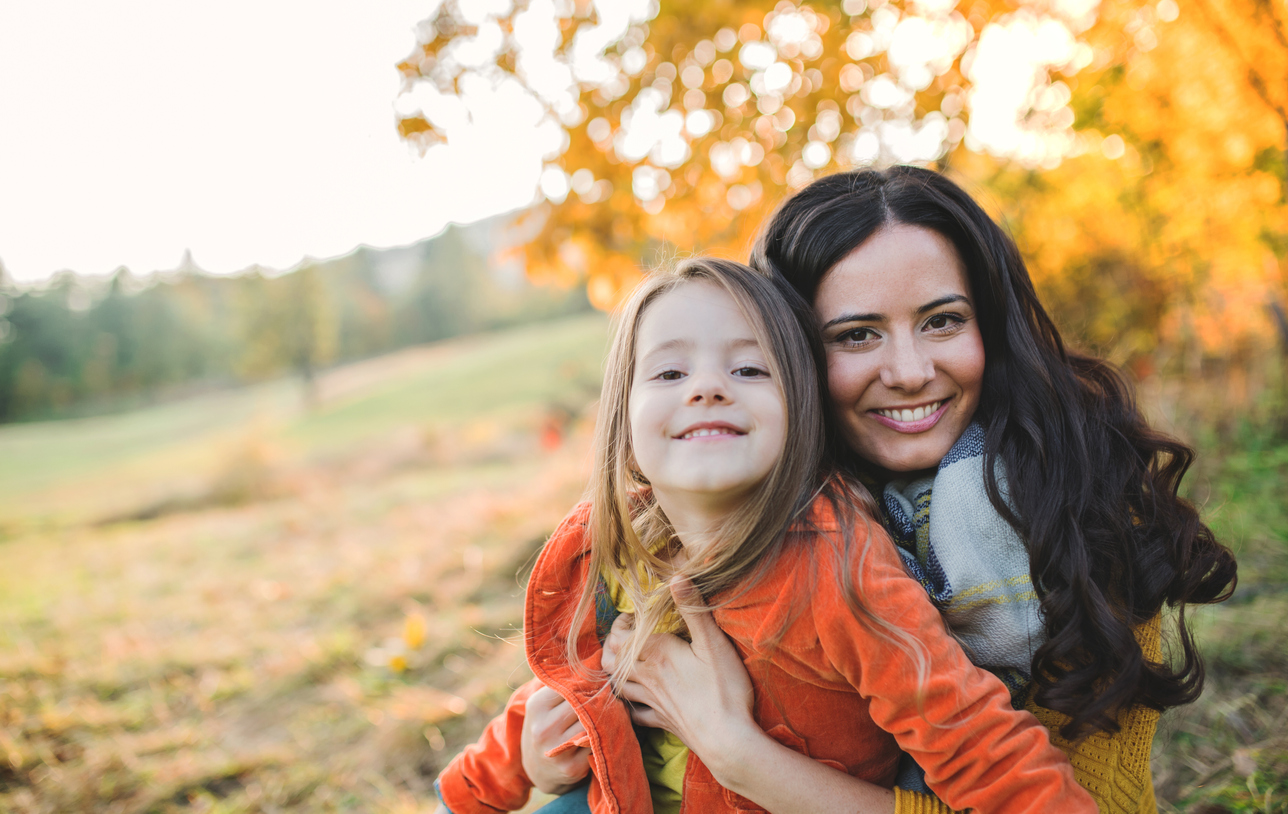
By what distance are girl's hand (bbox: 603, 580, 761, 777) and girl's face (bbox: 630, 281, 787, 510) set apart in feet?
0.84

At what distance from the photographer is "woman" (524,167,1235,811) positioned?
1.36m

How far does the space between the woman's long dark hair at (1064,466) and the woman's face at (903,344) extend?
56 millimetres

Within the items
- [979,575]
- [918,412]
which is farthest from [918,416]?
[979,575]

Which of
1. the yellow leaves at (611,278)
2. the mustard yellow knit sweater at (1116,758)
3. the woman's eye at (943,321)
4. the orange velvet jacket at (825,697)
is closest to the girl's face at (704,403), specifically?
the orange velvet jacket at (825,697)

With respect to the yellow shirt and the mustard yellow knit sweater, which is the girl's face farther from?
the mustard yellow knit sweater

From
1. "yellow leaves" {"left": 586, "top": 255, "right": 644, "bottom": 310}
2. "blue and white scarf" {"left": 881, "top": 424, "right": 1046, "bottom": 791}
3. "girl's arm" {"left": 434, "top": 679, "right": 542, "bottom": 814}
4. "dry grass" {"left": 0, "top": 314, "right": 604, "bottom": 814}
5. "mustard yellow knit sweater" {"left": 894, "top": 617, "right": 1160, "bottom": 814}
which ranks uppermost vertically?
"yellow leaves" {"left": 586, "top": 255, "right": 644, "bottom": 310}

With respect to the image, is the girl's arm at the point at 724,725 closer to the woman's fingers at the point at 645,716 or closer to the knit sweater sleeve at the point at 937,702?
the woman's fingers at the point at 645,716

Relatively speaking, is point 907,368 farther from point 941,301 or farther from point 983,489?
point 983,489

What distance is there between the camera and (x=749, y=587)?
1399 millimetres

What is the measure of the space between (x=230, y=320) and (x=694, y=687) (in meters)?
43.5

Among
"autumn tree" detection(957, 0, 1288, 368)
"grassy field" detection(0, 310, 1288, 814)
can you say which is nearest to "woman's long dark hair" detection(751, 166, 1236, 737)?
"grassy field" detection(0, 310, 1288, 814)

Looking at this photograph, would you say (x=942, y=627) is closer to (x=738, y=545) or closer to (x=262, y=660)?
(x=738, y=545)

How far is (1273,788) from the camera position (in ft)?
6.22

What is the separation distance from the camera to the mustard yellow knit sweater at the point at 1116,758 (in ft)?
4.53
